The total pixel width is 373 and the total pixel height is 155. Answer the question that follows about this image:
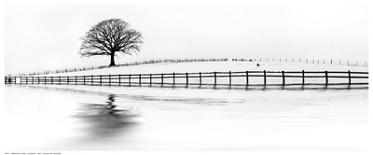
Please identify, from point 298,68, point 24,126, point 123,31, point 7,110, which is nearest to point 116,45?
point 123,31

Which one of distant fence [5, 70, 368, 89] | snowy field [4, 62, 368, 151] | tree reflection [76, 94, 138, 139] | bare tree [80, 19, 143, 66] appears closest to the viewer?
snowy field [4, 62, 368, 151]

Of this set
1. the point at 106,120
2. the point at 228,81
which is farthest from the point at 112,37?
the point at 106,120

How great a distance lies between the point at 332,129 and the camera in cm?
1095

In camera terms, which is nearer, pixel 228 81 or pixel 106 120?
pixel 106 120

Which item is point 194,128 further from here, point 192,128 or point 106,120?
point 106,120

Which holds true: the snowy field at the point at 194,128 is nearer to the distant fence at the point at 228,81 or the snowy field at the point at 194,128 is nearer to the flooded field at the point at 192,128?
the flooded field at the point at 192,128

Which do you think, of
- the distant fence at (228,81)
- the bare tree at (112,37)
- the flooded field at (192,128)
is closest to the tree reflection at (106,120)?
the flooded field at (192,128)

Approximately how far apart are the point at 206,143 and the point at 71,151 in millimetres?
2703

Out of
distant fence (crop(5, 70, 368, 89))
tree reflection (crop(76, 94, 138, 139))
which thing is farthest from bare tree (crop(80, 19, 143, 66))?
tree reflection (crop(76, 94, 138, 139))

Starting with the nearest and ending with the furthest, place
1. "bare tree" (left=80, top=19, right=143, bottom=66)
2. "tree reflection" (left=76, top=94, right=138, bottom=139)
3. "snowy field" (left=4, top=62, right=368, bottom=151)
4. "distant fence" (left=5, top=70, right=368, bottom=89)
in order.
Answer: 1. "snowy field" (left=4, top=62, right=368, bottom=151)
2. "tree reflection" (left=76, top=94, right=138, bottom=139)
3. "distant fence" (left=5, top=70, right=368, bottom=89)
4. "bare tree" (left=80, top=19, right=143, bottom=66)

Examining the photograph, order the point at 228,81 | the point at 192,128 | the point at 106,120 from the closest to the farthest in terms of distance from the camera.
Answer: the point at 192,128 → the point at 106,120 → the point at 228,81

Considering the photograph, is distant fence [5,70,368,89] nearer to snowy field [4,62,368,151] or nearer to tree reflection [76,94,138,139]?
snowy field [4,62,368,151]

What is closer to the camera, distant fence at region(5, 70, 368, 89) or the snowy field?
the snowy field

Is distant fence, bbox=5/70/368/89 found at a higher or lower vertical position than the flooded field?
higher
